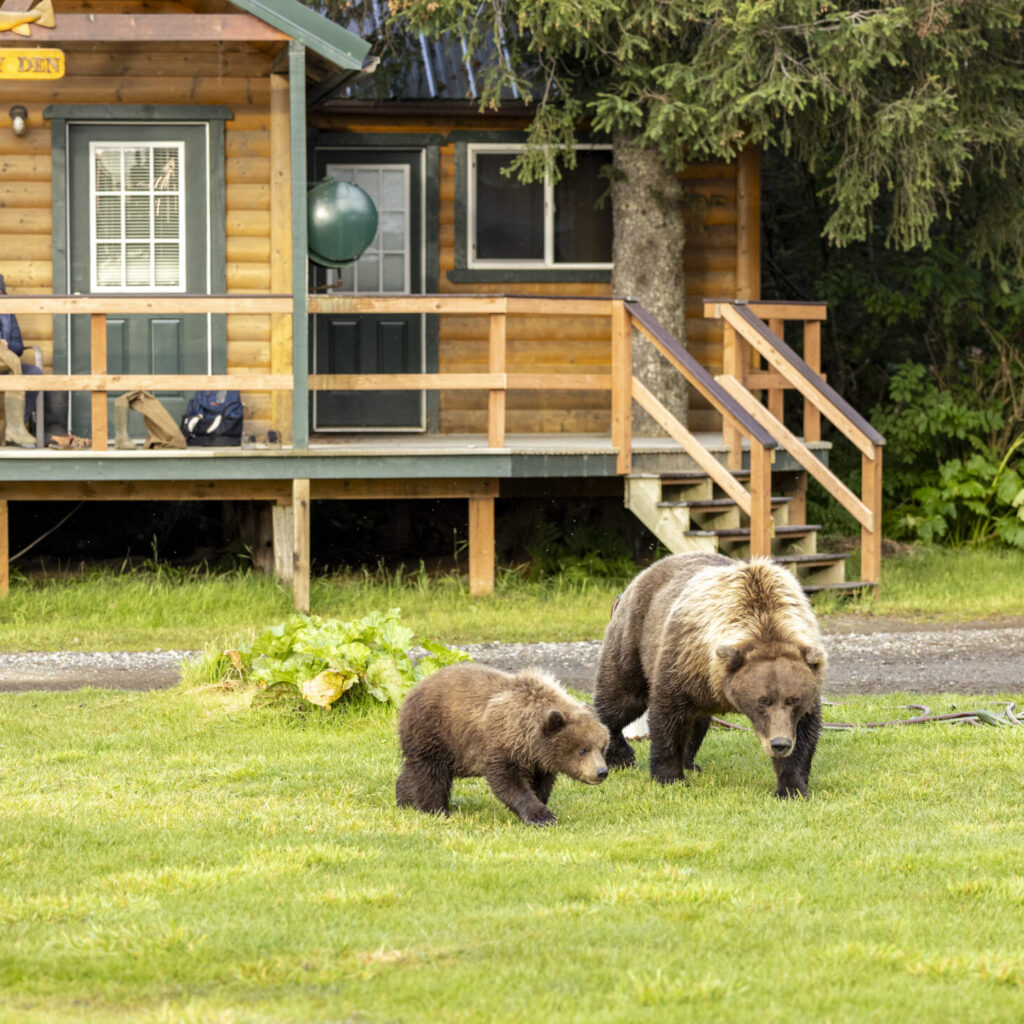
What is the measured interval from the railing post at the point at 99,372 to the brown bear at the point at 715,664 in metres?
6.38

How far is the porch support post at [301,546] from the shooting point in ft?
41.0

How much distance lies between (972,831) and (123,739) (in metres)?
4.13

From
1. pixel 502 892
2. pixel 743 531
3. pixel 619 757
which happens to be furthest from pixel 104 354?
pixel 502 892

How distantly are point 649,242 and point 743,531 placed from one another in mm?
3804

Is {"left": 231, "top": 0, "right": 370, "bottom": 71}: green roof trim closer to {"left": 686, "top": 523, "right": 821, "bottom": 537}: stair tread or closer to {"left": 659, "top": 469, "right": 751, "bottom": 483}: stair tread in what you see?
{"left": 659, "top": 469, "right": 751, "bottom": 483}: stair tread

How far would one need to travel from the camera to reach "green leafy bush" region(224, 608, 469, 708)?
27.3 ft

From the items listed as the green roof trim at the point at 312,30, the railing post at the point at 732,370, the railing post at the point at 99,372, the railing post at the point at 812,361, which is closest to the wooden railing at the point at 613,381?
the railing post at the point at 732,370

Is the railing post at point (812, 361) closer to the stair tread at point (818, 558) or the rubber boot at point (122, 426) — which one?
the stair tread at point (818, 558)

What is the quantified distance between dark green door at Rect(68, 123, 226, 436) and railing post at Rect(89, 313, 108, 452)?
5.94 feet

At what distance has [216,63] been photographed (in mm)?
14094

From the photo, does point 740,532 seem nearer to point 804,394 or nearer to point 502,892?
point 804,394

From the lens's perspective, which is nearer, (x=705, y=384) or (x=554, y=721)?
(x=554, y=721)

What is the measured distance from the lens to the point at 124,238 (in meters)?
14.3

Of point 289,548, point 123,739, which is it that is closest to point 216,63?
point 289,548
